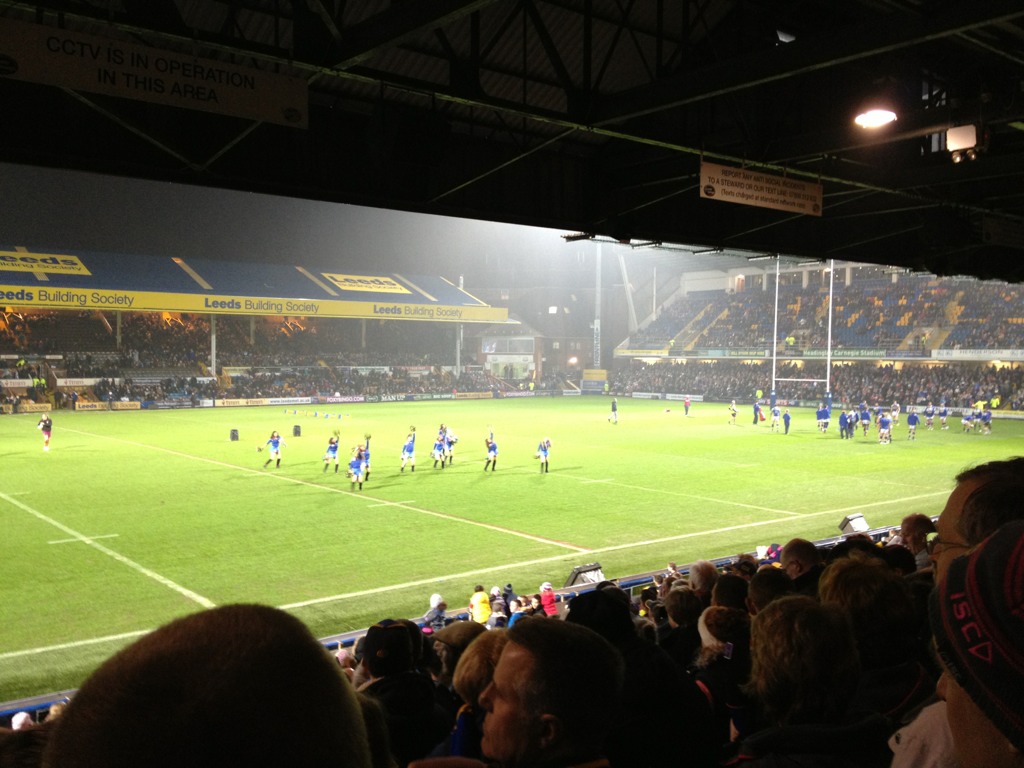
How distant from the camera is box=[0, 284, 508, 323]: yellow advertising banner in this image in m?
47.9

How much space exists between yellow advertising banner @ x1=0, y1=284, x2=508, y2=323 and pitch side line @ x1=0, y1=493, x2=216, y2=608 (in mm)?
30643

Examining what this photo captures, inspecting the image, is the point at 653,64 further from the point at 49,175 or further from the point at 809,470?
the point at 49,175

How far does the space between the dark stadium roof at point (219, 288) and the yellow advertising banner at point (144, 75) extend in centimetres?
4587

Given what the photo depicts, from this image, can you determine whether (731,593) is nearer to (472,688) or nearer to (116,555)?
(472,688)

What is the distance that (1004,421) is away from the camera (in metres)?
46.6

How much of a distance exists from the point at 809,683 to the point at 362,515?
17.7 metres

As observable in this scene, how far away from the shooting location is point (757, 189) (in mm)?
11398

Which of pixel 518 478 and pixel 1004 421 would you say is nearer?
pixel 518 478

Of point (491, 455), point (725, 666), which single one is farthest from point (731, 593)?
point (491, 455)

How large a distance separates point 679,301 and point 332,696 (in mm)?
79157

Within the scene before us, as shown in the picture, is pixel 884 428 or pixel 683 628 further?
pixel 884 428

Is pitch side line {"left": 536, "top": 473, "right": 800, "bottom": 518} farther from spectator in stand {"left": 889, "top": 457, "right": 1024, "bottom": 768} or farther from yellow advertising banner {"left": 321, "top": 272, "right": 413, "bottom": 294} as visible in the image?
yellow advertising banner {"left": 321, "top": 272, "right": 413, "bottom": 294}

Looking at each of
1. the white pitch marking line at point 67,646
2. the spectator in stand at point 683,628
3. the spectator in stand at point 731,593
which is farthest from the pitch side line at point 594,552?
the spectator in stand at point 731,593

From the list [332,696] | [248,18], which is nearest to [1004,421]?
[248,18]
